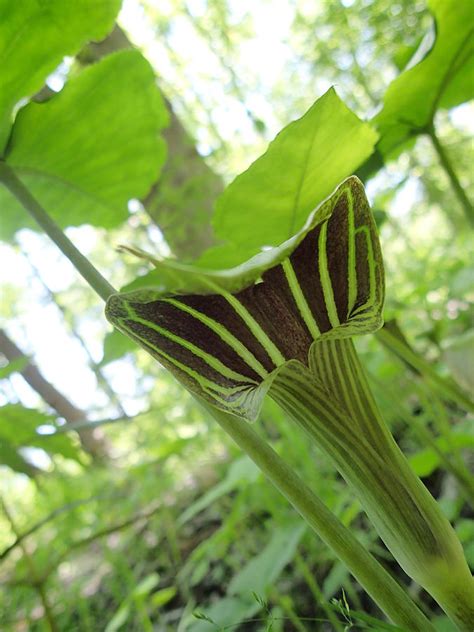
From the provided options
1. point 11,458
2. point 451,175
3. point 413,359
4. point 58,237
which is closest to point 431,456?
point 413,359

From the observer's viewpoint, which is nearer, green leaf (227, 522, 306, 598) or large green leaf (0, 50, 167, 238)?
large green leaf (0, 50, 167, 238)

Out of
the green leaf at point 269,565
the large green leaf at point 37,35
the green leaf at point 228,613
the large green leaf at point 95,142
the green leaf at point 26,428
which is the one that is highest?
the large green leaf at point 37,35

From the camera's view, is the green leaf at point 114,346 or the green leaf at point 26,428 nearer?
the green leaf at point 114,346

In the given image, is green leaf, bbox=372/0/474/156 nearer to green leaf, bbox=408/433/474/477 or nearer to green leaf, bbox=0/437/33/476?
green leaf, bbox=408/433/474/477

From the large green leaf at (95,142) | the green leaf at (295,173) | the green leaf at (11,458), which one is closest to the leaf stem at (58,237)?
the large green leaf at (95,142)

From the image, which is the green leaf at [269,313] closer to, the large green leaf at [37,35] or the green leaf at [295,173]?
the green leaf at [295,173]

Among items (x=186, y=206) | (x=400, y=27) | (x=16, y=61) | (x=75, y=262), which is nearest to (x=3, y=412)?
(x=75, y=262)

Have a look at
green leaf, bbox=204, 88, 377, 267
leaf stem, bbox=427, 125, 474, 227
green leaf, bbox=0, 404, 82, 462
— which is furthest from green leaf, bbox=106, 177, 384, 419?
green leaf, bbox=0, 404, 82, 462

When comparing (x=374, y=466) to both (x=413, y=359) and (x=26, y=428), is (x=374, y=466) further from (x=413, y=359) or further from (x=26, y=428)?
(x=26, y=428)
